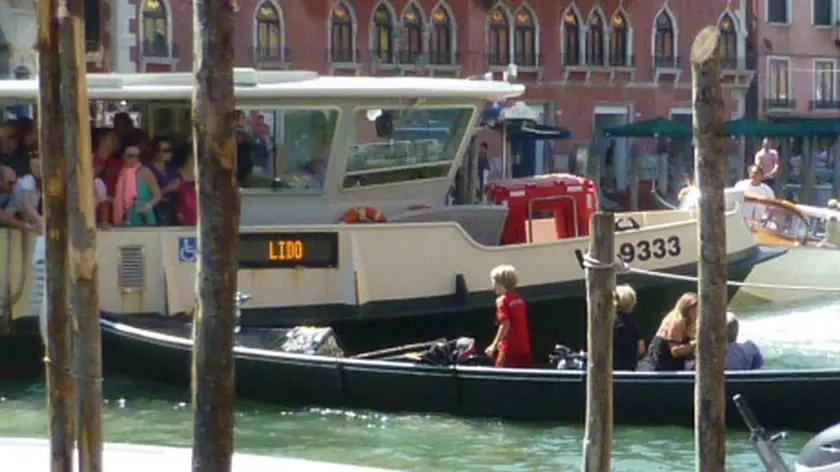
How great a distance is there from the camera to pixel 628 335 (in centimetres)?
1170

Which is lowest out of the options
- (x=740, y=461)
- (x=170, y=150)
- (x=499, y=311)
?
(x=740, y=461)

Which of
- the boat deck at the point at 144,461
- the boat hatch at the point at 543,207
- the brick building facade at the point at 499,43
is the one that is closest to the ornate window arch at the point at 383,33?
the brick building facade at the point at 499,43

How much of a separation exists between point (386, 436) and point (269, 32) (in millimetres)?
22951

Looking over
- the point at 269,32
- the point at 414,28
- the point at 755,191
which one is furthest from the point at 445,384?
the point at 414,28

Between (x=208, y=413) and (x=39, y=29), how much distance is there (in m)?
2.12

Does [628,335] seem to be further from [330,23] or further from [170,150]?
[330,23]

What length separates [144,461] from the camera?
26.8 ft

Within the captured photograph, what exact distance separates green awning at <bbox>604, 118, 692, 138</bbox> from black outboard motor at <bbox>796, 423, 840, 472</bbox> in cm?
2592

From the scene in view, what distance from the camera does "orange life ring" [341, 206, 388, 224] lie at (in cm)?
1377

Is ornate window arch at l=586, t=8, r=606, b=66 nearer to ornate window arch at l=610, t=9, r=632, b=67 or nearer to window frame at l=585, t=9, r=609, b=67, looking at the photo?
window frame at l=585, t=9, r=609, b=67

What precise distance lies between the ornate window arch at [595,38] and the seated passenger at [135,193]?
25.1 meters

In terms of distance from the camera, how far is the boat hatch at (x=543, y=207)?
14625mm

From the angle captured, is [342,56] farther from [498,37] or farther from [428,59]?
[498,37]

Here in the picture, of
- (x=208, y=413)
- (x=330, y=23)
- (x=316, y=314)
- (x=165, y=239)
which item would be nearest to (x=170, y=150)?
(x=165, y=239)
